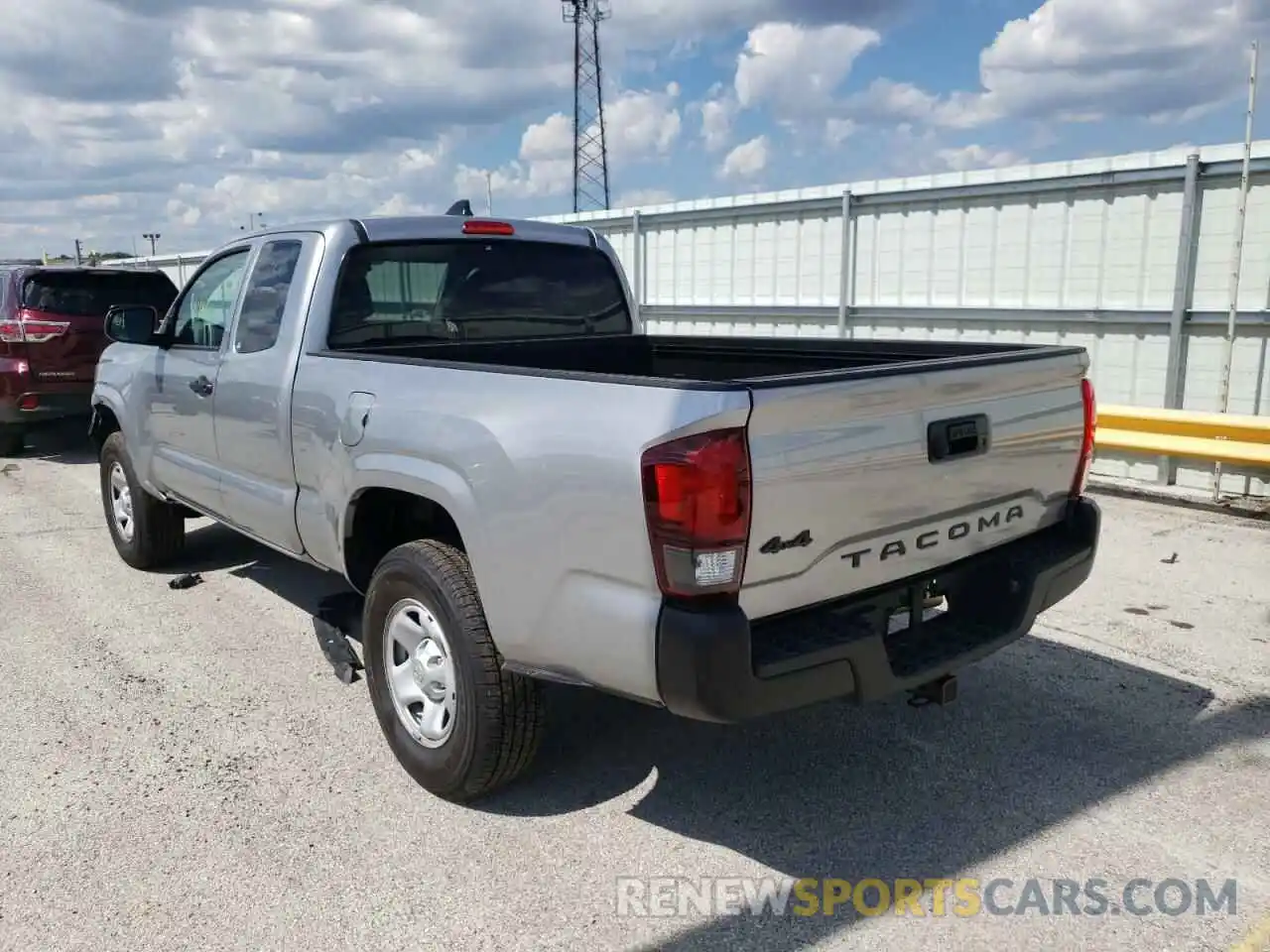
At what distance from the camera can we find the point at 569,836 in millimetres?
3248

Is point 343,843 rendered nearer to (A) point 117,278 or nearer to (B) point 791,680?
(B) point 791,680

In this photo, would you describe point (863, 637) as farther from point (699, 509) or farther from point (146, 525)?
point (146, 525)

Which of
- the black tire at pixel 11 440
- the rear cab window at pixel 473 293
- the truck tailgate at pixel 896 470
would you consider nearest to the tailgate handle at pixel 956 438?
the truck tailgate at pixel 896 470

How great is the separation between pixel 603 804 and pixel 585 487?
4.22ft

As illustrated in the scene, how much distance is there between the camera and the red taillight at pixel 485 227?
15.1ft

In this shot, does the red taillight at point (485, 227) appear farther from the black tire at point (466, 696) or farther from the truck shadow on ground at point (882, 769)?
the truck shadow on ground at point (882, 769)

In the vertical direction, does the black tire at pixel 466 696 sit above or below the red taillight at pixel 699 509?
below

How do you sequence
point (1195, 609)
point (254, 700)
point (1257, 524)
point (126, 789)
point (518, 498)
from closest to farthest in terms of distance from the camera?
1. point (518, 498)
2. point (126, 789)
3. point (254, 700)
4. point (1195, 609)
5. point (1257, 524)

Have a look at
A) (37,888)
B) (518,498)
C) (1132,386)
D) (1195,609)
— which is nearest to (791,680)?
(518,498)

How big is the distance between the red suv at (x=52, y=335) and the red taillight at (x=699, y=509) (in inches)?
342

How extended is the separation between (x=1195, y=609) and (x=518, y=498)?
4.06 m

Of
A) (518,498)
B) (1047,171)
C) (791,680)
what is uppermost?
(1047,171)

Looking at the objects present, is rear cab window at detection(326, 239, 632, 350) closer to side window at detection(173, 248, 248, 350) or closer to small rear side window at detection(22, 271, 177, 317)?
side window at detection(173, 248, 248, 350)

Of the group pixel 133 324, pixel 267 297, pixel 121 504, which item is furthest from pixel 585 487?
pixel 121 504
